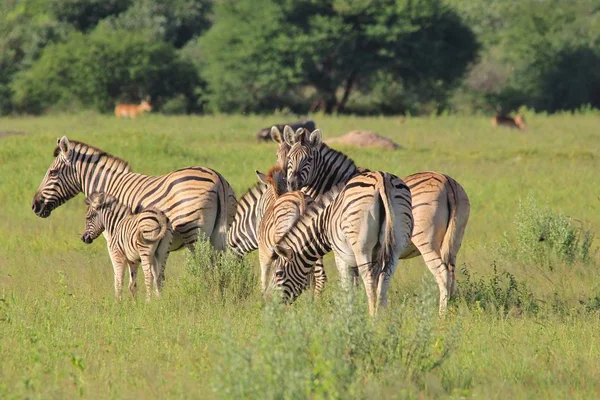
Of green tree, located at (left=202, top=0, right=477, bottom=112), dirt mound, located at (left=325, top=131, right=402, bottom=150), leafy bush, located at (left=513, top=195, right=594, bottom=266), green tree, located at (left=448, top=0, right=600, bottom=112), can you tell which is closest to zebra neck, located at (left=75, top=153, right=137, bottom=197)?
leafy bush, located at (left=513, top=195, right=594, bottom=266)

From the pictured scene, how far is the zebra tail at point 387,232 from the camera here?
7.75 metres

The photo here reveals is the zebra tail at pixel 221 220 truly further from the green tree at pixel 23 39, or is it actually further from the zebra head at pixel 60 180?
the green tree at pixel 23 39

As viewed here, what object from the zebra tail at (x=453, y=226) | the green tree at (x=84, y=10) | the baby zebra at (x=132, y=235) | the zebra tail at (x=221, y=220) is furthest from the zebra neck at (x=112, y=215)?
the green tree at (x=84, y=10)

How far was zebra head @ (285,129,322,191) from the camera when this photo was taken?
30.1ft

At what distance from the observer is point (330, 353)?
5.38 m

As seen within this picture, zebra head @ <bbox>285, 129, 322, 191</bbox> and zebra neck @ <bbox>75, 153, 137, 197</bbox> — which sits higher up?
zebra head @ <bbox>285, 129, 322, 191</bbox>

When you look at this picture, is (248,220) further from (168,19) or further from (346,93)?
(168,19)

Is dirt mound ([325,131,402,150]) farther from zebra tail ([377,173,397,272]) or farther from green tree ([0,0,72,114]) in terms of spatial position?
green tree ([0,0,72,114])

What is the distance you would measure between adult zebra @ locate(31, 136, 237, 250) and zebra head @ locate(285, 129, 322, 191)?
2.44 feet

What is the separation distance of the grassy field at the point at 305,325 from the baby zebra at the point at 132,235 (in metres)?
0.24

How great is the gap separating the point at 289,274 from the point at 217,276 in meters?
0.89

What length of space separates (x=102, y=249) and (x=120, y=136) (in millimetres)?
9833

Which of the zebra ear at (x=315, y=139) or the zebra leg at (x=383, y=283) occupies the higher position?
the zebra ear at (x=315, y=139)

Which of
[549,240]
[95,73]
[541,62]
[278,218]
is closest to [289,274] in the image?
[278,218]
